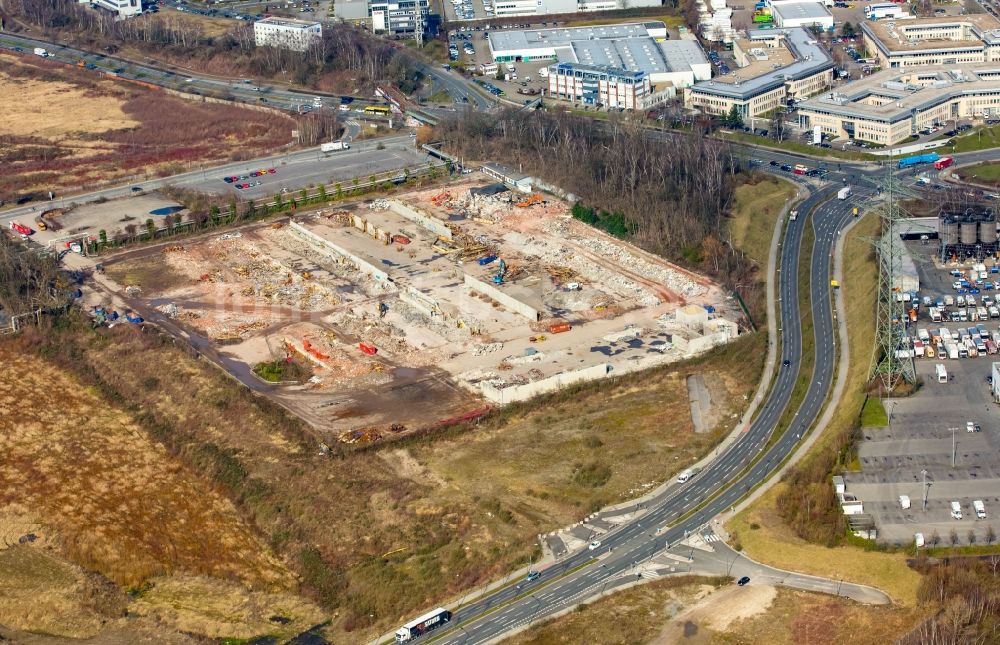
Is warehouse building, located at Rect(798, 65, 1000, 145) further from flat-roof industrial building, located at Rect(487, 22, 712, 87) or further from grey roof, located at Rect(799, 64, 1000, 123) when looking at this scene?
flat-roof industrial building, located at Rect(487, 22, 712, 87)

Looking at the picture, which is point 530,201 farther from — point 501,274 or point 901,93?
point 901,93

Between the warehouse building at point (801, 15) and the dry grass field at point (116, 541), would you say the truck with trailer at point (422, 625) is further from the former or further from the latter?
the warehouse building at point (801, 15)

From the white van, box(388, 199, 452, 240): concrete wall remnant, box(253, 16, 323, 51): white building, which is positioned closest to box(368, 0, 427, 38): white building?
box(253, 16, 323, 51): white building

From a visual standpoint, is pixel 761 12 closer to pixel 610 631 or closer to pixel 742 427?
pixel 742 427

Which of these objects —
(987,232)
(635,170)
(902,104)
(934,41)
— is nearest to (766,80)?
(902,104)

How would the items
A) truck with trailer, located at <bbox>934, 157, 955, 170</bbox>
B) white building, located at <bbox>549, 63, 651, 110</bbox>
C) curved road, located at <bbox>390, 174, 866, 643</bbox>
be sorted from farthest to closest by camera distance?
white building, located at <bbox>549, 63, 651, 110</bbox> < truck with trailer, located at <bbox>934, 157, 955, 170</bbox> < curved road, located at <bbox>390, 174, 866, 643</bbox>

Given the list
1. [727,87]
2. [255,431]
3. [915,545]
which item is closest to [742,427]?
[915,545]
